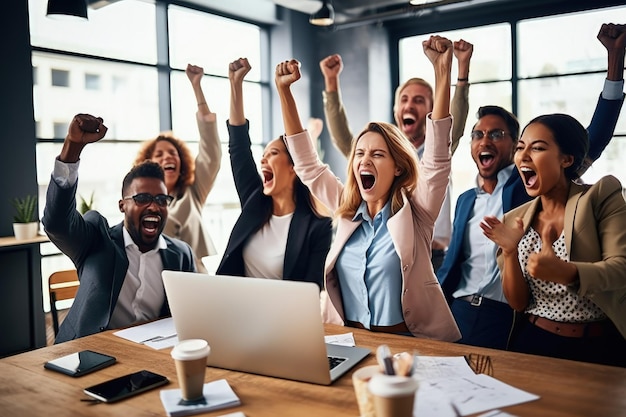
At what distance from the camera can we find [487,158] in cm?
269

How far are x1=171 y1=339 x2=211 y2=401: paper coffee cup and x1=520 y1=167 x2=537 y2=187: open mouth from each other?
3.91 ft

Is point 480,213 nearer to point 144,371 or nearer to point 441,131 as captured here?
point 441,131

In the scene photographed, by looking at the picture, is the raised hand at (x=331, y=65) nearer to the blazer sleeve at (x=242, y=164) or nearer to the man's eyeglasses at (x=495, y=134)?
the blazer sleeve at (x=242, y=164)

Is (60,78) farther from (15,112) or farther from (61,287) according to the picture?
(61,287)

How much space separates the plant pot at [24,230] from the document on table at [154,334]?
247 centimetres

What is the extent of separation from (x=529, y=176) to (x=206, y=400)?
1.26 m

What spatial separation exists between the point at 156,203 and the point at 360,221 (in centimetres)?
80

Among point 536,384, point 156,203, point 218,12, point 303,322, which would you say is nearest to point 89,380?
point 303,322

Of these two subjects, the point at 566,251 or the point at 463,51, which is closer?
the point at 566,251

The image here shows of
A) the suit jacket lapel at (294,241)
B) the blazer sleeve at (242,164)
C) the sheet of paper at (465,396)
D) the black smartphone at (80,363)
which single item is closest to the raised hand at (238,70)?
the blazer sleeve at (242,164)

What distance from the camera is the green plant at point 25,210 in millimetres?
4059

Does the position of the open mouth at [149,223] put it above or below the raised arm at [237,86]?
below

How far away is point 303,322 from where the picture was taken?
1.35 meters

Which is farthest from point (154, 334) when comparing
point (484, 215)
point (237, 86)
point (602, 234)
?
point (484, 215)
